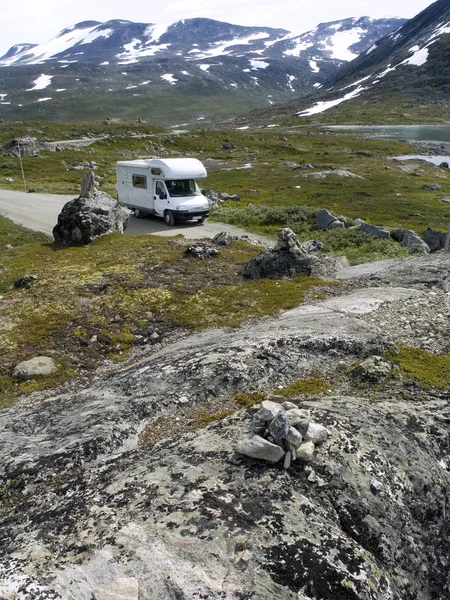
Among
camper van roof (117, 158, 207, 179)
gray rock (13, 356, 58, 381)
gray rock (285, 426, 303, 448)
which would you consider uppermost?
camper van roof (117, 158, 207, 179)

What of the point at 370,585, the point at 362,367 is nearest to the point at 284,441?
the point at 370,585

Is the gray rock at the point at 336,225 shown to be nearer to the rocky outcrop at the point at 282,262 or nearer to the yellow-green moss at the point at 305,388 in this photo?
the rocky outcrop at the point at 282,262

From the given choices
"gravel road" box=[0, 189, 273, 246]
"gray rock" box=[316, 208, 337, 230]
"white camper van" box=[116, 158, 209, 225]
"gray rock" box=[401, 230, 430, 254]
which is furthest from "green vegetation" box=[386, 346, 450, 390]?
"white camper van" box=[116, 158, 209, 225]

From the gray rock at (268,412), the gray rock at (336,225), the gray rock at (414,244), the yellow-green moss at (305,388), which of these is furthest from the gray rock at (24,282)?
the gray rock at (336,225)

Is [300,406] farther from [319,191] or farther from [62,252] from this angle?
[319,191]

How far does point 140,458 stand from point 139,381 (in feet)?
11.5

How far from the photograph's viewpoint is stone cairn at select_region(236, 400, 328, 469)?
665 cm

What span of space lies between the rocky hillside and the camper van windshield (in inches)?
A: 960

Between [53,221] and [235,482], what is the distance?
35.1 meters

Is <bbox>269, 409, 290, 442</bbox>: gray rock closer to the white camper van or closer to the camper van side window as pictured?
the white camper van

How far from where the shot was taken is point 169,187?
3397 centimetres

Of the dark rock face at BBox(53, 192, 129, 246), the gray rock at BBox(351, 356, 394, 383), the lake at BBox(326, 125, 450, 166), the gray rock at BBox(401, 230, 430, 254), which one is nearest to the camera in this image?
the gray rock at BBox(351, 356, 394, 383)

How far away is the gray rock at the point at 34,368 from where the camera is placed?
496 inches

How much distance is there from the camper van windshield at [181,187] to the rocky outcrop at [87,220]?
486cm
